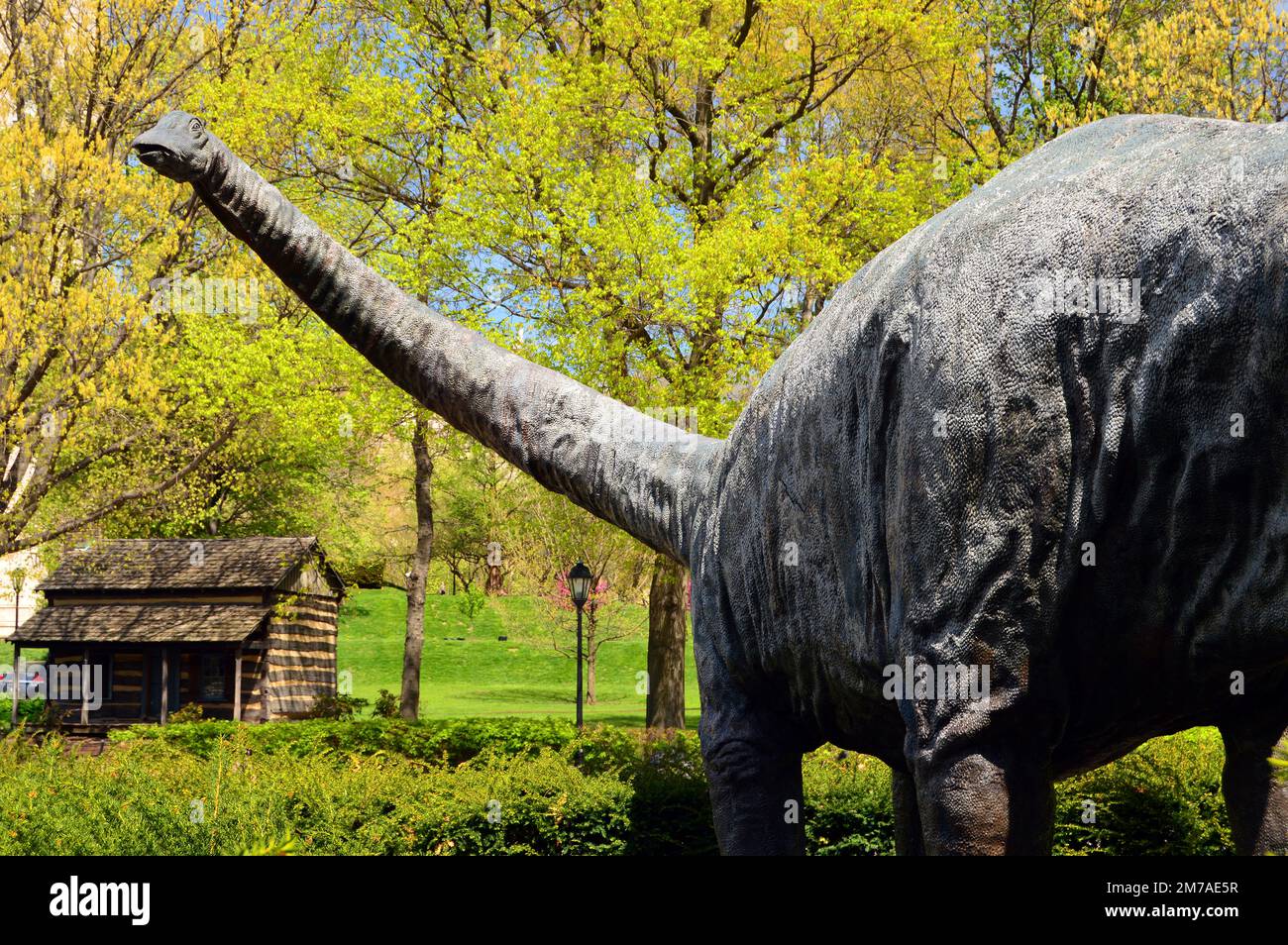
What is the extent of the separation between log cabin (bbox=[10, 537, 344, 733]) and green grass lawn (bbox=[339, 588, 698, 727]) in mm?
5119

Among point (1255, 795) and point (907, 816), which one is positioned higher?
point (1255, 795)

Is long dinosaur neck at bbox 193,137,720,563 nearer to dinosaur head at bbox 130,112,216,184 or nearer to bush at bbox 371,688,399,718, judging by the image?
dinosaur head at bbox 130,112,216,184

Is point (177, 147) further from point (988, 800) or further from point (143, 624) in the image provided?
point (143, 624)

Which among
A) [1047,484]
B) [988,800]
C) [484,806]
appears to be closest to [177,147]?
[1047,484]

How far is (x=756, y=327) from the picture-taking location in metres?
15.2

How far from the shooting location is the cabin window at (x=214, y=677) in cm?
2578

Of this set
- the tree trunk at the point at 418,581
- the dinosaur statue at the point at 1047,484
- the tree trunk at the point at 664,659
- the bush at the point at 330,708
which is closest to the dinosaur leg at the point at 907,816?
the dinosaur statue at the point at 1047,484

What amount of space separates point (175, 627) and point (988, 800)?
24565 millimetres

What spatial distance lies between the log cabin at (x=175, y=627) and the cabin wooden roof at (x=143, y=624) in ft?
0.07

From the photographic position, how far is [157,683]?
2528cm

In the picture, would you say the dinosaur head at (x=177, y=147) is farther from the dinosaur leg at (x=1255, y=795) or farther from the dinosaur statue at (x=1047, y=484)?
the dinosaur leg at (x=1255, y=795)

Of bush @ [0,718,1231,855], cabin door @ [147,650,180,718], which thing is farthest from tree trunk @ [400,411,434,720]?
bush @ [0,718,1231,855]

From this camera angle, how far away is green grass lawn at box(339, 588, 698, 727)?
32594 millimetres

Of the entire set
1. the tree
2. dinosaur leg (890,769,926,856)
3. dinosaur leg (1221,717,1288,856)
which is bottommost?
dinosaur leg (890,769,926,856)
